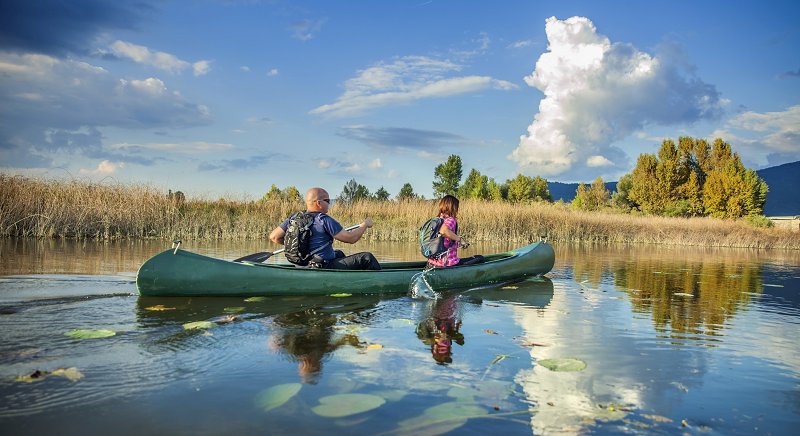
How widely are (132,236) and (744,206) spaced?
141ft

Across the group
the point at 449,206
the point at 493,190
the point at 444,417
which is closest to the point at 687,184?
Result: the point at 493,190

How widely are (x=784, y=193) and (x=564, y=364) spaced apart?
8616 inches

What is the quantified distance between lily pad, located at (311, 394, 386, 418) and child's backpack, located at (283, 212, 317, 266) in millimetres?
3549

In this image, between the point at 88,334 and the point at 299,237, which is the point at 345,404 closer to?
the point at 88,334

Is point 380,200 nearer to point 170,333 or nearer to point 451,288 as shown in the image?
point 451,288

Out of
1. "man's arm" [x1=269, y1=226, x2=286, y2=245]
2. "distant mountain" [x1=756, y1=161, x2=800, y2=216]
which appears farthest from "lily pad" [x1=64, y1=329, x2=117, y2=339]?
"distant mountain" [x1=756, y1=161, x2=800, y2=216]

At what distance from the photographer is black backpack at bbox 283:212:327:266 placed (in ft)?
20.9

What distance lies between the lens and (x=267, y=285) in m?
6.05

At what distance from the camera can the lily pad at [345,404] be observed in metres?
2.77

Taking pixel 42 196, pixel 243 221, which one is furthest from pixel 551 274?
pixel 42 196

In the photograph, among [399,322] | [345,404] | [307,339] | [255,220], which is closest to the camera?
[345,404]

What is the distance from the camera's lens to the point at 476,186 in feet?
186

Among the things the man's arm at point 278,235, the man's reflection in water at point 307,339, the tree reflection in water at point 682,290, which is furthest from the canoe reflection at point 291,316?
the tree reflection in water at point 682,290

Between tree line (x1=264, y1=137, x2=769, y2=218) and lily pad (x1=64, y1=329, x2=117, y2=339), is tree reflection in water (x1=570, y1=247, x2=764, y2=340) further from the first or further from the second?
tree line (x1=264, y1=137, x2=769, y2=218)
